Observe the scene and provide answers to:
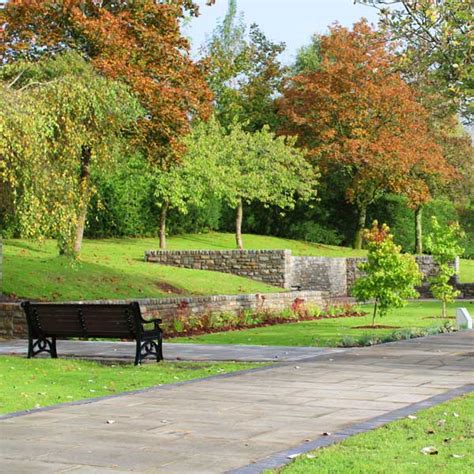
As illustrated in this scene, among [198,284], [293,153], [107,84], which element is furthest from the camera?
[293,153]

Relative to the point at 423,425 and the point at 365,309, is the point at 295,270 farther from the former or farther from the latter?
the point at 423,425

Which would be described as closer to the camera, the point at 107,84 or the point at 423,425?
→ the point at 423,425

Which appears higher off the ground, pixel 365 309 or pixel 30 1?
pixel 30 1

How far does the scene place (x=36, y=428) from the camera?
8.13 meters

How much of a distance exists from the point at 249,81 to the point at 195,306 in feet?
103

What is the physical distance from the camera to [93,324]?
1437cm

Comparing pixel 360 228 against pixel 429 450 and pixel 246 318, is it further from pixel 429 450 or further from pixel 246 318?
pixel 429 450

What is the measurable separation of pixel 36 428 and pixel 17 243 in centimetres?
2182

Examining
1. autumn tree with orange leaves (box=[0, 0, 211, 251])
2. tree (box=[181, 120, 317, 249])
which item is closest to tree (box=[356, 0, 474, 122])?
autumn tree with orange leaves (box=[0, 0, 211, 251])

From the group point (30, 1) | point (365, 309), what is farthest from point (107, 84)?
point (365, 309)

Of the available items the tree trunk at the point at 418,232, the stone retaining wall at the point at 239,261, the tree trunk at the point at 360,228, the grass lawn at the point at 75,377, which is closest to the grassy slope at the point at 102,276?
the stone retaining wall at the point at 239,261

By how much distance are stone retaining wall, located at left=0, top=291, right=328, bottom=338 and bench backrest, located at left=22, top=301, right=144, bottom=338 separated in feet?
12.7

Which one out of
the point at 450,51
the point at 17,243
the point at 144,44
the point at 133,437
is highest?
the point at 144,44

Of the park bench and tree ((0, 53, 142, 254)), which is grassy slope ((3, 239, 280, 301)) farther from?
the park bench
